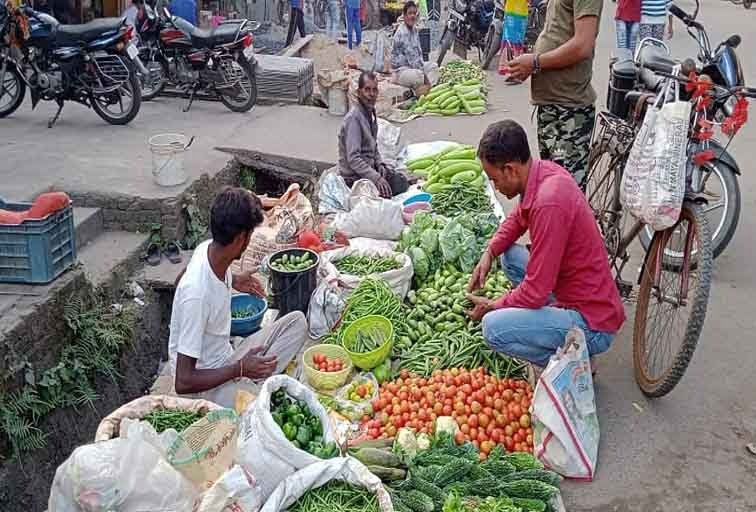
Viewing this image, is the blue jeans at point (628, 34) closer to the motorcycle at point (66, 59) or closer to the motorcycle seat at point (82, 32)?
the motorcycle at point (66, 59)

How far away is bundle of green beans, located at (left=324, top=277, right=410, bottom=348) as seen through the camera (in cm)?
448

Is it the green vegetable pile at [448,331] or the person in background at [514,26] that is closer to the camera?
the green vegetable pile at [448,331]

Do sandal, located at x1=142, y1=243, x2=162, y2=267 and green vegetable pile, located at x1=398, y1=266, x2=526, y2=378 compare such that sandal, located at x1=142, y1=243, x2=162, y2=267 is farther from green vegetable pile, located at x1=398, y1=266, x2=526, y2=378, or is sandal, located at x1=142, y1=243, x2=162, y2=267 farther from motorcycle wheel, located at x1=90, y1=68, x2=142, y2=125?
motorcycle wheel, located at x1=90, y1=68, x2=142, y2=125

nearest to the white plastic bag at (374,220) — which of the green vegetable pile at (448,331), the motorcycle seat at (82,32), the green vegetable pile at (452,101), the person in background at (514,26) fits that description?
the green vegetable pile at (448,331)

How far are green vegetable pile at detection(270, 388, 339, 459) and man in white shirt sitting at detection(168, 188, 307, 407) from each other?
439 mm

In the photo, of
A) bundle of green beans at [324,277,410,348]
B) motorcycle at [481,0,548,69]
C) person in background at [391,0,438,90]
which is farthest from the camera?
motorcycle at [481,0,548,69]

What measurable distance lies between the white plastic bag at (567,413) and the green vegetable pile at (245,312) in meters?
1.76

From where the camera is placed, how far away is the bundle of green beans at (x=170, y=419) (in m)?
2.99

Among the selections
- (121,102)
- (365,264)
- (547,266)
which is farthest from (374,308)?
(121,102)

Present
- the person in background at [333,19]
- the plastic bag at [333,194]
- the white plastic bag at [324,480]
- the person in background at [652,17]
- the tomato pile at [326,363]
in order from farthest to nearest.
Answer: the person in background at [333,19] → the person in background at [652,17] → the plastic bag at [333,194] → the tomato pile at [326,363] → the white plastic bag at [324,480]

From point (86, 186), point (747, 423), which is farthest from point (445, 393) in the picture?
point (86, 186)

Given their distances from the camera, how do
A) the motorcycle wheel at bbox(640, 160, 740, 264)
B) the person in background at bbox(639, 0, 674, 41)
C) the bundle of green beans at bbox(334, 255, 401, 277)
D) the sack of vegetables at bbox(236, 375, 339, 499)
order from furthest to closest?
the person in background at bbox(639, 0, 674, 41) → the motorcycle wheel at bbox(640, 160, 740, 264) → the bundle of green beans at bbox(334, 255, 401, 277) → the sack of vegetables at bbox(236, 375, 339, 499)

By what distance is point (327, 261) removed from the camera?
5148 mm

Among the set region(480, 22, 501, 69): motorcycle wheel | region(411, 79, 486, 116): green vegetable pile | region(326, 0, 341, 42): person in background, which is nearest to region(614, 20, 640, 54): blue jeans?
region(411, 79, 486, 116): green vegetable pile
